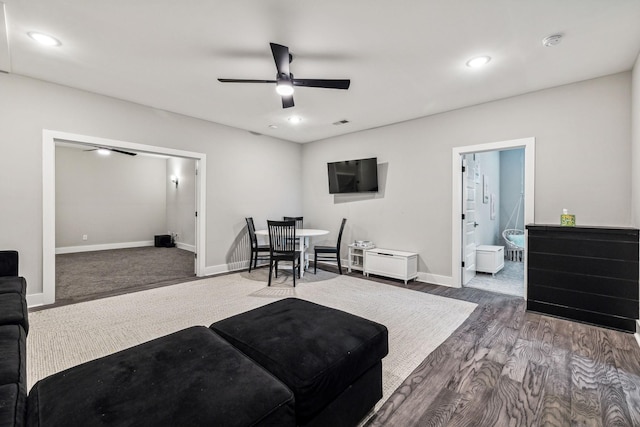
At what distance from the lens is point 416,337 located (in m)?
2.68

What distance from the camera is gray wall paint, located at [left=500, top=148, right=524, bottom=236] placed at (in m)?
7.07

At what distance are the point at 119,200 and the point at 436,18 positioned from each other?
28.8 feet

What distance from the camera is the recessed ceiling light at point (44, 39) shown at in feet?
8.30

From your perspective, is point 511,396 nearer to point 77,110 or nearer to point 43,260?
point 43,260

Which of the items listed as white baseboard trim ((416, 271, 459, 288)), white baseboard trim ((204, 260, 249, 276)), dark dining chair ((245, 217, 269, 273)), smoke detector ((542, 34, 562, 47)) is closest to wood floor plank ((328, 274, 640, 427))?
white baseboard trim ((416, 271, 459, 288))

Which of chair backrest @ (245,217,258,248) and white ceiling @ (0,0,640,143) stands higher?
white ceiling @ (0,0,640,143)

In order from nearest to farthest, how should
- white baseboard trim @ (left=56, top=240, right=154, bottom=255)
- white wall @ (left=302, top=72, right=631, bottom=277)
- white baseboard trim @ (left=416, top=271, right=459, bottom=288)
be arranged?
white wall @ (left=302, top=72, right=631, bottom=277) → white baseboard trim @ (left=416, top=271, right=459, bottom=288) → white baseboard trim @ (left=56, top=240, right=154, bottom=255)

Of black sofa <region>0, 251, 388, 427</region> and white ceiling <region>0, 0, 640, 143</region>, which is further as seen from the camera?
white ceiling <region>0, 0, 640, 143</region>

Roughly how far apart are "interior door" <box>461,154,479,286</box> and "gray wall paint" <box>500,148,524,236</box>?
9.42ft

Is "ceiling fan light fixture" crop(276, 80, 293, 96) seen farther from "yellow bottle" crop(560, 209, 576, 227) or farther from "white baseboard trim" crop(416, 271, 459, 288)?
"white baseboard trim" crop(416, 271, 459, 288)

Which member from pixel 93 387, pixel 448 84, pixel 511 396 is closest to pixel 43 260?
pixel 93 387

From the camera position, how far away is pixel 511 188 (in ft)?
23.6

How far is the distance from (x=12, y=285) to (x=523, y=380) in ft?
13.2

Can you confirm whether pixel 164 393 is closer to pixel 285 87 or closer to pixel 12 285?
pixel 12 285
